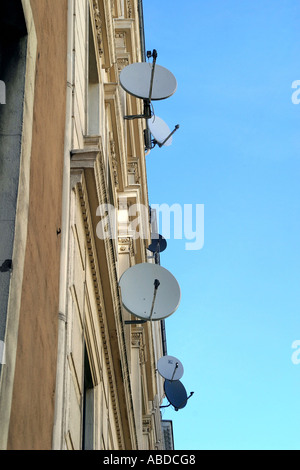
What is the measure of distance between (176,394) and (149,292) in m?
14.9

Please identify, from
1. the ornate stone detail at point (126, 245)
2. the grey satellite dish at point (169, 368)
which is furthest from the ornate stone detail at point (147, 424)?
the ornate stone detail at point (126, 245)

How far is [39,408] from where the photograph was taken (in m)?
7.41

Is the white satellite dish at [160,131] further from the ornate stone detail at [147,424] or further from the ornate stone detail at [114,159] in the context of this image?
the ornate stone detail at [147,424]

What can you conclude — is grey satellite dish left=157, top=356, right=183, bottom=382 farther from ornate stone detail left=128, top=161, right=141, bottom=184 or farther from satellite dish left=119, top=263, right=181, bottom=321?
satellite dish left=119, top=263, right=181, bottom=321

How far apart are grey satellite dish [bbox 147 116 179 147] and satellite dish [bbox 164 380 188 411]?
8.56 meters

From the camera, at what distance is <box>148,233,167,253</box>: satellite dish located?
3335cm

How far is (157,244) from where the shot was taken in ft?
110

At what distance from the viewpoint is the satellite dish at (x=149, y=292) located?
14.6 m

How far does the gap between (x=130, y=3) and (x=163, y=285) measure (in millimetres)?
14921

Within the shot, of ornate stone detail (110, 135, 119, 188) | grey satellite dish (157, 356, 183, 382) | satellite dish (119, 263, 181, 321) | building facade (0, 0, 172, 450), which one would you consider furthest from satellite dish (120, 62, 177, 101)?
grey satellite dish (157, 356, 183, 382)

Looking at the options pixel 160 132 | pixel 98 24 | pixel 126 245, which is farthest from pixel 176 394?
pixel 98 24
